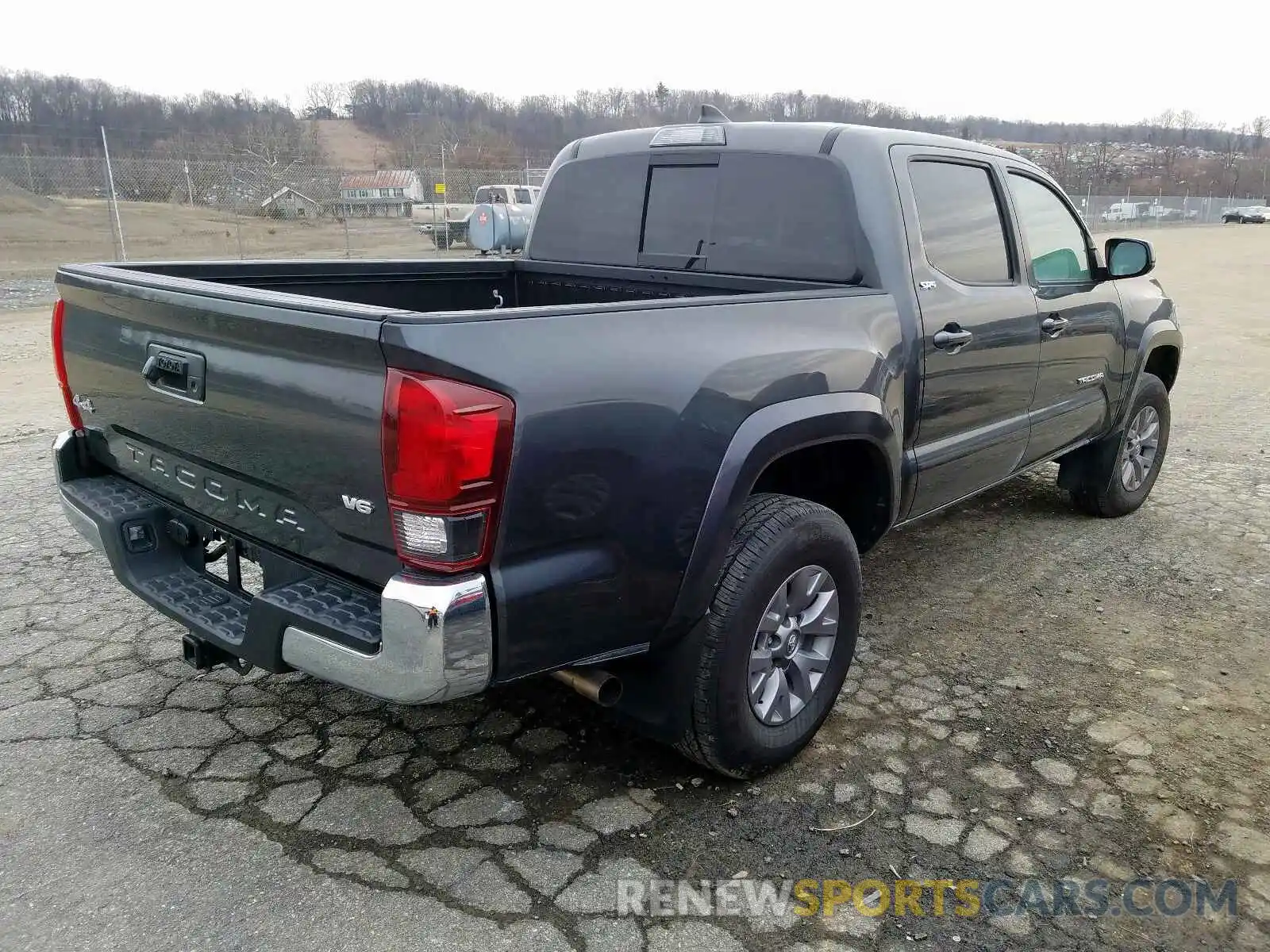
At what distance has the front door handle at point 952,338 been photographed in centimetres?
346

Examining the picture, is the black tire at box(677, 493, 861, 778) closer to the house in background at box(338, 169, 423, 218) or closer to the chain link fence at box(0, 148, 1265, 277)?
the chain link fence at box(0, 148, 1265, 277)

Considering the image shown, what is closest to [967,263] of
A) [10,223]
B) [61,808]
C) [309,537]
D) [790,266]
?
[790,266]

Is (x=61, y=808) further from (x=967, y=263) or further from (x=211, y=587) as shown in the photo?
(x=967, y=263)

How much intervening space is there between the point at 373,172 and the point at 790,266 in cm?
3623

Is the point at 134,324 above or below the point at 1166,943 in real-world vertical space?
above

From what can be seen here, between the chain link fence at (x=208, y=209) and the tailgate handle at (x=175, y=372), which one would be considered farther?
the chain link fence at (x=208, y=209)

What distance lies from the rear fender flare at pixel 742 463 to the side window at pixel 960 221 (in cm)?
98

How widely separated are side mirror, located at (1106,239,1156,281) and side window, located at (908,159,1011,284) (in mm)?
883

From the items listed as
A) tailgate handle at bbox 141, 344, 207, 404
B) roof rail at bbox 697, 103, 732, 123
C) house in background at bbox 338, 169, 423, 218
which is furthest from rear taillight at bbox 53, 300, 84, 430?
house in background at bbox 338, 169, 423, 218

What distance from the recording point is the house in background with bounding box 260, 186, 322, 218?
2781 cm

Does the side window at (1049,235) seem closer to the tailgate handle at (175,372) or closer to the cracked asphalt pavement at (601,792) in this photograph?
the cracked asphalt pavement at (601,792)

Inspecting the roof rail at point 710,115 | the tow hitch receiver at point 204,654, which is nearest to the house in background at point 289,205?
the roof rail at point 710,115

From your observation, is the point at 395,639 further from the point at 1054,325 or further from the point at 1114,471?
the point at 1114,471

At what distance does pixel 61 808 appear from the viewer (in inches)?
109
